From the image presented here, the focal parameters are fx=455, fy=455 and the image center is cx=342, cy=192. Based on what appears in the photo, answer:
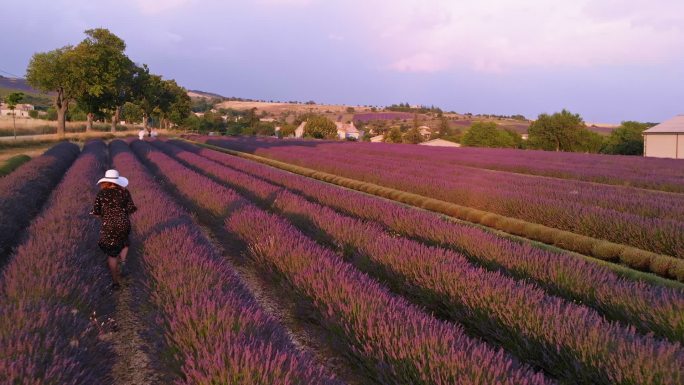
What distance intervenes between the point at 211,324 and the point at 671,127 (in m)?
43.5

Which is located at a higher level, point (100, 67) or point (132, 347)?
point (100, 67)

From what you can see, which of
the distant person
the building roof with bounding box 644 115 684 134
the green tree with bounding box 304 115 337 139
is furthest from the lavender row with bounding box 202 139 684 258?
the green tree with bounding box 304 115 337 139

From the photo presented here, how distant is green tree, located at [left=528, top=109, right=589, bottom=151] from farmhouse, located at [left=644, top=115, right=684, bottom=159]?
1543 centimetres

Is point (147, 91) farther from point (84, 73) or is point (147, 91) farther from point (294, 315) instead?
point (294, 315)

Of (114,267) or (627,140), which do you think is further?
(627,140)

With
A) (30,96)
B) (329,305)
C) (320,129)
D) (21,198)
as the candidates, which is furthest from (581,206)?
(30,96)

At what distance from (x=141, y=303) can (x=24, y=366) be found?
165cm

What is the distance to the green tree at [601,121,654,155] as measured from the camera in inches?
1828

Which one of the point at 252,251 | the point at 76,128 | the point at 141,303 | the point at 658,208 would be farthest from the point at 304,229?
the point at 76,128

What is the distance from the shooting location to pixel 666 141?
3541 cm

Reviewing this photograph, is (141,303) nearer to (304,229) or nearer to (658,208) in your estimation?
(304,229)

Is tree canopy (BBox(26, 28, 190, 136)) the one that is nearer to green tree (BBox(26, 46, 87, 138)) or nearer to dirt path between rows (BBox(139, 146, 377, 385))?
green tree (BBox(26, 46, 87, 138))

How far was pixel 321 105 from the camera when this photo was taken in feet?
618

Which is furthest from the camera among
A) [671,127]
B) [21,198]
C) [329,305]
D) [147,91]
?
[147,91]
